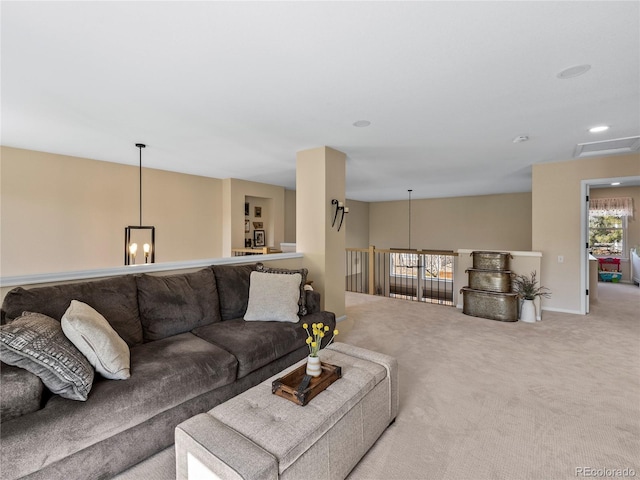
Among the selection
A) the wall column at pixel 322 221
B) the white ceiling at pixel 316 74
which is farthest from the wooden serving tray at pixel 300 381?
the wall column at pixel 322 221

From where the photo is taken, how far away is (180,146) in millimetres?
4020

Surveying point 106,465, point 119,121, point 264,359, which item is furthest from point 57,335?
point 119,121

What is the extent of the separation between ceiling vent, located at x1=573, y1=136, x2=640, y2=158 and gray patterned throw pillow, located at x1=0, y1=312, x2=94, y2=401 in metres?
5.44

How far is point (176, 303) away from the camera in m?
2.54

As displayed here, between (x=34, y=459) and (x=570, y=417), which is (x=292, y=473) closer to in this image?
(x=34, y=459)

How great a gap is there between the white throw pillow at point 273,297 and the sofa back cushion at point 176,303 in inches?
13.8

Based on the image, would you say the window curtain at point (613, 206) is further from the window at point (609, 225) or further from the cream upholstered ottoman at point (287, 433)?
the cream upholstered ottoman at point (287, 433)

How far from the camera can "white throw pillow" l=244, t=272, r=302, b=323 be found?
9.16ft

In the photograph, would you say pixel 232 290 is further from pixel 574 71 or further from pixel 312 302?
pixel 574 71

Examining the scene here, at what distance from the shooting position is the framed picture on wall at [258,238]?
7.00 m

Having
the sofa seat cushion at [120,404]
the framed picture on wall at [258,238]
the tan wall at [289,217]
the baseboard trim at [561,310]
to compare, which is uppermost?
the tan wall at [289,217]

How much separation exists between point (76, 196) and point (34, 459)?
4.31m

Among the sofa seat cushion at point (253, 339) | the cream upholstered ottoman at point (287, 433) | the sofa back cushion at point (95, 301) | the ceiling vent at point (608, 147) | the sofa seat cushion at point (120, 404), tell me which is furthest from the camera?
the ceiling vent at point (608, 147)

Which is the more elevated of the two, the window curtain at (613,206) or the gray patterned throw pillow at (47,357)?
the window curtain at (613,206)
